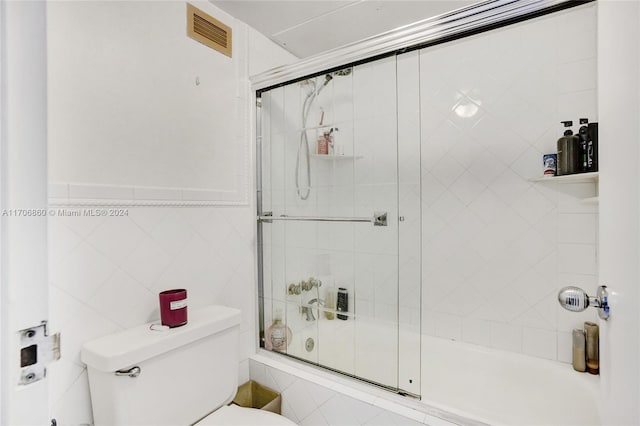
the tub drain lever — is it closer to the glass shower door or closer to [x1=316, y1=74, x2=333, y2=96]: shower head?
the glass shower door

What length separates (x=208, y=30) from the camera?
1.57m

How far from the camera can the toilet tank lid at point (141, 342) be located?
3.50 feet

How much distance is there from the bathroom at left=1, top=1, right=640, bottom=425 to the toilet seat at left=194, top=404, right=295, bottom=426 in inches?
9.4

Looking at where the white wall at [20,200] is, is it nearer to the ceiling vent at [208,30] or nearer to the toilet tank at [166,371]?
the toilet tank at [166,371]

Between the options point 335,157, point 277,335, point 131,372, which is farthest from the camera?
point 277,335

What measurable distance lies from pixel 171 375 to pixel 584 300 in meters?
1.25

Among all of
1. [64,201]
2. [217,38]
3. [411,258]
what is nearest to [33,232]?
[64,201]

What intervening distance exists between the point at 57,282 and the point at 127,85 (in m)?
0.74

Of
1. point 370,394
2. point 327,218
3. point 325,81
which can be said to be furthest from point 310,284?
point 325,81

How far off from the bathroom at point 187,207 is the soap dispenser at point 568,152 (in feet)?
0.53

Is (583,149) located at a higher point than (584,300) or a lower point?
higher

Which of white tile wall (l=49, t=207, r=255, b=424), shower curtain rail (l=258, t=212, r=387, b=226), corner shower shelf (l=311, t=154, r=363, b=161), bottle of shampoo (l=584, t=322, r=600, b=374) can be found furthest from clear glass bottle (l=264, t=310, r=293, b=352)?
bottle of shampoo (l=584, t=322, r=600, b=374)

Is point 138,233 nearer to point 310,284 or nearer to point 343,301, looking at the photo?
point 310,284

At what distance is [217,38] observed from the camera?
5.30 ft
